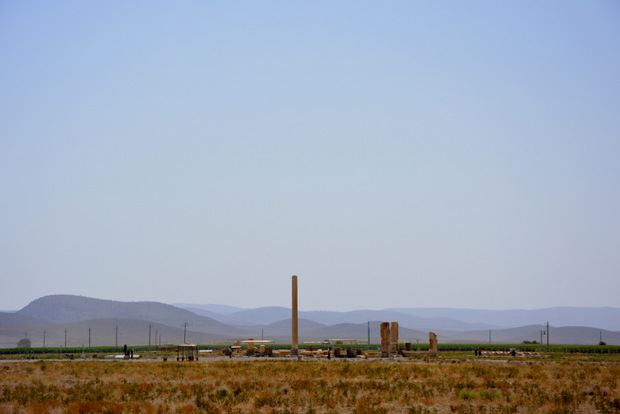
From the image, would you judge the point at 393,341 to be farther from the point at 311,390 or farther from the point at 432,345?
the point at 311,390

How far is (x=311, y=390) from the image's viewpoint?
40.2 meters

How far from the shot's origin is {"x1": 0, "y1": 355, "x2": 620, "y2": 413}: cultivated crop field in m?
34.7

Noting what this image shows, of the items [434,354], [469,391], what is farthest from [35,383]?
[434,354]

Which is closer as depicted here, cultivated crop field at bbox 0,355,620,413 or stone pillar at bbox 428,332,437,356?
cultivated crop field at bbox 0,355,620,413

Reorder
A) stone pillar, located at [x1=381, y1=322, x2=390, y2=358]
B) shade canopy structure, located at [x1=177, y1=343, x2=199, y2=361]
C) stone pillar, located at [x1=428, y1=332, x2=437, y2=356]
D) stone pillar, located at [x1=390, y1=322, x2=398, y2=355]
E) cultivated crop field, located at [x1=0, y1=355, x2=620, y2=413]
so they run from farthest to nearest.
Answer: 1. stone pillar, located at [x1=428, y1=332, x2=437, y2=356]
2. stone pillar, located at [x1=390, y1=322, x2=398, y2=355]
3. stone pillar, located at [x1=381, y1=322, x2=390, y2=358]
4. shade canopy structure, located at [x1=177, y1=343, x2=199, y2=361]
5. cultivated crop field, located at [x1=0, y1=355, x2=620, y2=413]

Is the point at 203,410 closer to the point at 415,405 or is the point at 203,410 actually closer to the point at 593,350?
the point at 415,405

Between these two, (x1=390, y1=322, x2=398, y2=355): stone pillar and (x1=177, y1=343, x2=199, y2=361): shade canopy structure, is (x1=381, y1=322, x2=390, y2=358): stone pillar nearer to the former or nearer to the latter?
(x1=390, y1=322, x2=398, y2=355): stone pillar

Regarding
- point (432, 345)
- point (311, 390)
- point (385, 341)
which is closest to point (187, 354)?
point (385, 341)

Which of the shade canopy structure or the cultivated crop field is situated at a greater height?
the cultivated crop field

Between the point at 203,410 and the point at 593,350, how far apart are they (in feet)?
314

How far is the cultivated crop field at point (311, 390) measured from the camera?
3466 cm

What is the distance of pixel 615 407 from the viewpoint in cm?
3519

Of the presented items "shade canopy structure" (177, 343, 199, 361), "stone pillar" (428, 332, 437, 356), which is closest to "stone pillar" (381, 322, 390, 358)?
"stone pillar" (428, 332, 437, 356)

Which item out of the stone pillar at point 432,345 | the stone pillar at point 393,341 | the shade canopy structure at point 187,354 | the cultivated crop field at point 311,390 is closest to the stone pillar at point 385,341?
the stone pillar at point 393,341
